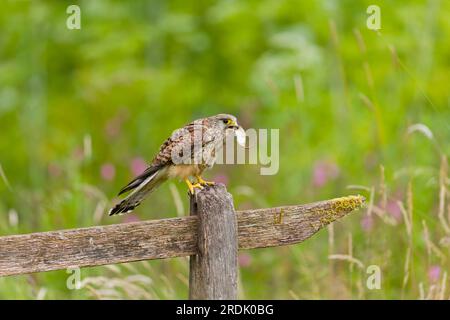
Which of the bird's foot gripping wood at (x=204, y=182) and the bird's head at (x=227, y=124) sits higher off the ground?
the bird's head at (x=227, y=124)

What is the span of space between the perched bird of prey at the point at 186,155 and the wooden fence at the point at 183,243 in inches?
12.4

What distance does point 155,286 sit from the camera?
476 cm

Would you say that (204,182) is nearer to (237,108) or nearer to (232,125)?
(232,125)

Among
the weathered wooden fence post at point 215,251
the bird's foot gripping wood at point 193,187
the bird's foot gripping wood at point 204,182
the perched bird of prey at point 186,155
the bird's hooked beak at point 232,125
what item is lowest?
the weathered wooden fence post at point 215,251

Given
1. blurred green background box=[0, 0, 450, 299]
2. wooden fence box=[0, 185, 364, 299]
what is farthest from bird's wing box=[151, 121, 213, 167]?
blurred green background box=[0, 0, 450, 299]

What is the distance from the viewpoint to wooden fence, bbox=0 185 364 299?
2785 millimetres

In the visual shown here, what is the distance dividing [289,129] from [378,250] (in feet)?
7.43

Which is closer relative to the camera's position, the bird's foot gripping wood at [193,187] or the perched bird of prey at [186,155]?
the bird's foot gripping wood at [193,187]

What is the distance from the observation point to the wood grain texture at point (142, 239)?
2771mm

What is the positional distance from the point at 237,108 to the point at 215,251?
4.95 meters

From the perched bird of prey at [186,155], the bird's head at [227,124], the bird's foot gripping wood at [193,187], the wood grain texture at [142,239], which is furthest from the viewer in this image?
the bird's head at [227,124]

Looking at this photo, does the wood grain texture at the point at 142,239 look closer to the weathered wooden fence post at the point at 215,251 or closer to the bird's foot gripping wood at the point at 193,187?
the weathered wooden fence post at the point at 215,251

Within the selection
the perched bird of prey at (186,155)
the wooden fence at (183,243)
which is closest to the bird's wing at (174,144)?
the perched bird of prey at (186,155)
